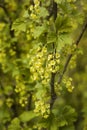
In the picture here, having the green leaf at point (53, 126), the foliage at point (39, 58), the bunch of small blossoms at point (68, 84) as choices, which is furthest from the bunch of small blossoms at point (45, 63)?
the green leaf at point (53, 126)

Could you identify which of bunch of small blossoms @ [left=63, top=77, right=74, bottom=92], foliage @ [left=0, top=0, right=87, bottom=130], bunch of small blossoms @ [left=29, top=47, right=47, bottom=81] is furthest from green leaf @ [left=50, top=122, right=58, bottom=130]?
bunch of small blossoms @ [left=29, top=47, right=47, bottom=81]

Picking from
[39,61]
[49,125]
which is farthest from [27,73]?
[39,61]

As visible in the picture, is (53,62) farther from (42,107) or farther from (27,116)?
(27,116)

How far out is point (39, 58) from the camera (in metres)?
2.51

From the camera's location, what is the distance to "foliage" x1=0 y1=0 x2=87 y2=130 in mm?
2451

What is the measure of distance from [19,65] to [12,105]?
544mm

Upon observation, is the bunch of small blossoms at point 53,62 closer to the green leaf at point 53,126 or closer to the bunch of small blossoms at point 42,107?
the bunch of small blossoms at point 42,107

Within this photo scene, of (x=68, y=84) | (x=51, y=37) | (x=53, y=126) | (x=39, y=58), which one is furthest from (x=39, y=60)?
(x=53, y=126)

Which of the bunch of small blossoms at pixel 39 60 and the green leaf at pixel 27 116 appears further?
the green leaf at pixel 27 116

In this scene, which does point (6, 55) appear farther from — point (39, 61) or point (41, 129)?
point (39, 61)

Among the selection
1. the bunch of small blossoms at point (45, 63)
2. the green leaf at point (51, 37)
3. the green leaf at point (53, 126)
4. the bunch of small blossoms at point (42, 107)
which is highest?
the green leaf at point (51, 37)

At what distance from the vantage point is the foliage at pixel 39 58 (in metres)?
2.45

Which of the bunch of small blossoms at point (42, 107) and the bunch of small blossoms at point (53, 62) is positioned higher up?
the bunch of small blossoms at point (53, 62)

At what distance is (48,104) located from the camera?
2750mm
